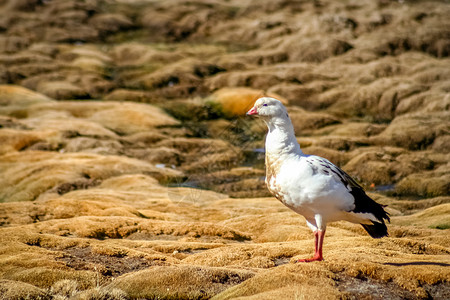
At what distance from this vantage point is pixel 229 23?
397ft

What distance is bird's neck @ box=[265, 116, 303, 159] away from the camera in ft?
39.0

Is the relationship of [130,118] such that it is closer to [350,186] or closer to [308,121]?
[308,121]

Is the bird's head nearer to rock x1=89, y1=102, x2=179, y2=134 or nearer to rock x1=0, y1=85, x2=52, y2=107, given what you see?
rock x1=89, y1=102, x2=179, y2=134

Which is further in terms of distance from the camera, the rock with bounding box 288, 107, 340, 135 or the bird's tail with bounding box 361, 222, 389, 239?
the rock with bounding box 288, 107, 340, 135

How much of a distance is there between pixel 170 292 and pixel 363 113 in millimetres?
56679

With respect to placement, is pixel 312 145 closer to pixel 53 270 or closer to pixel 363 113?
pixel 363 113

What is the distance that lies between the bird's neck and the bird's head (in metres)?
0.11

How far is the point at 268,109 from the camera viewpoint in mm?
12016

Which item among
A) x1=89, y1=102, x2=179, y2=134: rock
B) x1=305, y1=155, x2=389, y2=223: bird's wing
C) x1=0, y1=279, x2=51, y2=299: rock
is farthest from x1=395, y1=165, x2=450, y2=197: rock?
x1=0, y1=279, x2=51, y2=299: rock

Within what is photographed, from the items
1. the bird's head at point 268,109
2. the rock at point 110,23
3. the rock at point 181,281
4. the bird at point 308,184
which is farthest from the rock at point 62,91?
the bird at point 308,184

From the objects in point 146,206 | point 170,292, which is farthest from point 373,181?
point 170,292

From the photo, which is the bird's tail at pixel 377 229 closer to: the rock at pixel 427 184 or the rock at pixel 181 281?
the rock at pixel 181 281

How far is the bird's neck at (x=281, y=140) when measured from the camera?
11.9 metres

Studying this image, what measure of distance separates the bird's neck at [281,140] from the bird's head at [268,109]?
111 millimetres
